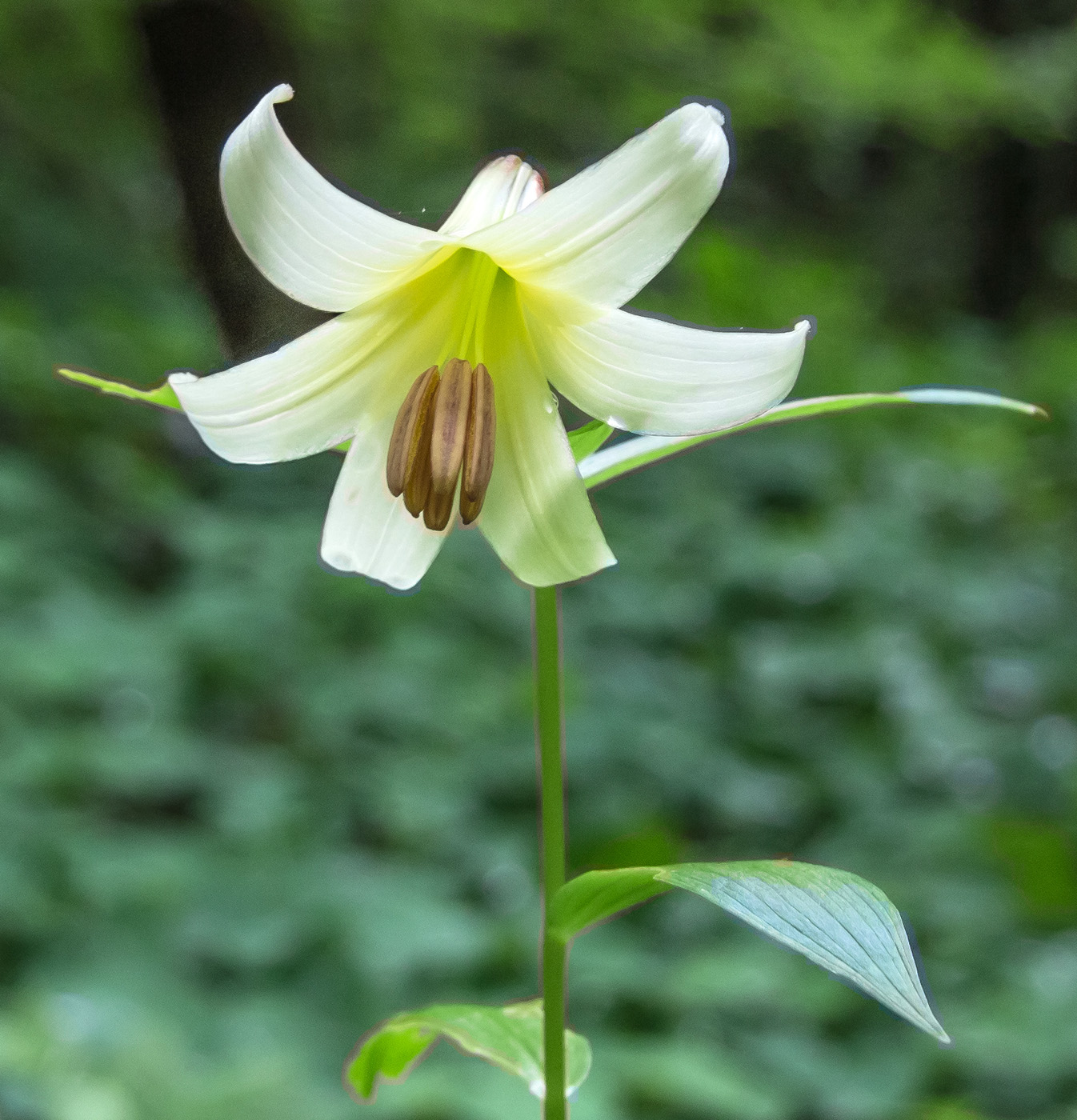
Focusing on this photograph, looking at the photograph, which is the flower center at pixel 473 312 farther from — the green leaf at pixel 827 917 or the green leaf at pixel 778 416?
the green leaf at pixel 827 917

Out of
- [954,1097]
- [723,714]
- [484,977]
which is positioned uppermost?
[723,714]

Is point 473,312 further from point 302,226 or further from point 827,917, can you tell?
point 827,917

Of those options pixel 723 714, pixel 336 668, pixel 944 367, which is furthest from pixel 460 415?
pixel 944 367

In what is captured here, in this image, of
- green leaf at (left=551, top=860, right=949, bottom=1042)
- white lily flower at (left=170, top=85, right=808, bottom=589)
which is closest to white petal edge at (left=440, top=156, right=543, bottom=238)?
white lily flower at (left=170, top=85, right=808, bottom=589)

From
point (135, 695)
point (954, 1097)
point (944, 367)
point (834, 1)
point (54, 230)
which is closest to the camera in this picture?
point (954, 1097)

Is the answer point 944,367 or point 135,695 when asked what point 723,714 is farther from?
point 944,367

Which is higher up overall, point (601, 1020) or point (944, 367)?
point (944, 367)

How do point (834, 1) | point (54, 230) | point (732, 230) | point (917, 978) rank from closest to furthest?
point (917, 978) < point (834, 1) < point (54, 230) < point (732, 230)

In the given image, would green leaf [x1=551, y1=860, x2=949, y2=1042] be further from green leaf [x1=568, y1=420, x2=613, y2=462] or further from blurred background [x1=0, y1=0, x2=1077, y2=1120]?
blurred background [x1=0, y1=0, x2=1077, y2=1120]
